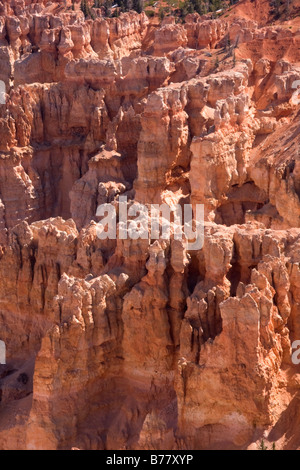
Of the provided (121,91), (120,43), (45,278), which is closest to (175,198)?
(121,91)

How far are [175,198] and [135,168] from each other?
190 inches

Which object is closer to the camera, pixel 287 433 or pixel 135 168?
pixel 287 433

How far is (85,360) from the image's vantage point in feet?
58.0

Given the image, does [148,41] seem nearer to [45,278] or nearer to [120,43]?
[120,43]

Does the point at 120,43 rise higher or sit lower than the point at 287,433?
higher

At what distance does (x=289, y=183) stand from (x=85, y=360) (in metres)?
12.5

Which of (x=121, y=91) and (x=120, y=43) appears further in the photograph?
(x=120, y=43)

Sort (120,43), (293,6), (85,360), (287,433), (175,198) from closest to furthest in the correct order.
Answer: (287,433)
(85,360)
(175,198)
(120,43)
(293,6)

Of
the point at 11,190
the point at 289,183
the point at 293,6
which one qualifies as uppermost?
the point at 293,6

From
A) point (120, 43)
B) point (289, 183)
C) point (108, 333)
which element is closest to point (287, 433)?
point (108, 333)

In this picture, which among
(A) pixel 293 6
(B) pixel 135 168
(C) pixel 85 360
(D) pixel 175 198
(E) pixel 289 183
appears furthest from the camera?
(A) pixel 293 6

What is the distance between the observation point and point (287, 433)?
16.4m

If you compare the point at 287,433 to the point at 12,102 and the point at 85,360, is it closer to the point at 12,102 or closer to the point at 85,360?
the point at 85,360

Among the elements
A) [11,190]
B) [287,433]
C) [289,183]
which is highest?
[11,190]
